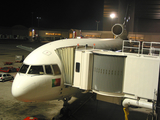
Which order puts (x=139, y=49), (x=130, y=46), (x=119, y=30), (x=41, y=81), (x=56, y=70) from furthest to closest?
(x=119, y=30)
(x=130, y=46)
(x=56, y=70)
(x=41, y=81)
(x=139, y=49)

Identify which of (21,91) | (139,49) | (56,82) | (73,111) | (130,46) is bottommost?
(73,111)

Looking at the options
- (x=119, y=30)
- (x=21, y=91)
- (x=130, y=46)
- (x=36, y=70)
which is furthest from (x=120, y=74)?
Result: (x=119, y=30)

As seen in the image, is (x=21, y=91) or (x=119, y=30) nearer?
(x=21, y=91)

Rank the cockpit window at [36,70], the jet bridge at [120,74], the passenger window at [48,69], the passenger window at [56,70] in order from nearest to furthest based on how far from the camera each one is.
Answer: the jet bridge at [120,74] → the cockpit window at [36,70] → the passenger window at [48,69] → the passenger window at [56,70]

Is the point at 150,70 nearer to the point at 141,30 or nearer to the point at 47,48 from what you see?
the point at 47,48

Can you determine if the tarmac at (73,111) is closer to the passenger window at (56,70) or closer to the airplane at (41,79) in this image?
the airplane at (41,79)

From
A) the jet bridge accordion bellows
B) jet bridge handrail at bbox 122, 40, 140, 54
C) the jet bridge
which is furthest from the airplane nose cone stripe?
the jet bridge accordion bellows

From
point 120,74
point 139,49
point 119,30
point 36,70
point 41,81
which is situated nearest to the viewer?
point 120,74

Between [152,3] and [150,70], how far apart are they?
40.0 m

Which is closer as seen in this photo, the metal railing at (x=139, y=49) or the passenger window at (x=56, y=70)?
the metal railing at (x=139, y=49)

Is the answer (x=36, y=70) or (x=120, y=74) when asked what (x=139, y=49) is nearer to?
(x=120, y=74)

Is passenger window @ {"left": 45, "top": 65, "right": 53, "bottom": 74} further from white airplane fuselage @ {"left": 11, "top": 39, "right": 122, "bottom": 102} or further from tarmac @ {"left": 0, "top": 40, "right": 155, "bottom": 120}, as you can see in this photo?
tarmac @ {"left": 0, "top": 40, "right": 155, "bottom": 120}

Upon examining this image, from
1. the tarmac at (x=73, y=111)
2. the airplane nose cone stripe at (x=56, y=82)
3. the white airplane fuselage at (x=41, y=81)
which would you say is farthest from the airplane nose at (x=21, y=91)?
the tarmac at (x=73, y=111)

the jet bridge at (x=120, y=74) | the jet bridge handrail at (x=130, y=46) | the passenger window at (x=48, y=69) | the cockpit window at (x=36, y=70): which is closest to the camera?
the jet bridge at (x=120, y=74)
